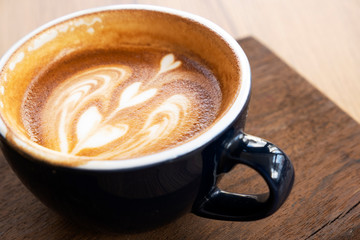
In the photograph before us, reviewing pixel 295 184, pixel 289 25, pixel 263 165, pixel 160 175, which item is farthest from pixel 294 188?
pixel 289 25

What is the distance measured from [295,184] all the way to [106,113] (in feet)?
1.20

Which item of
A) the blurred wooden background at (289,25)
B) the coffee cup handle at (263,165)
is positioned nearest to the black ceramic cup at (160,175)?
the coffee cup handle at (263,165)

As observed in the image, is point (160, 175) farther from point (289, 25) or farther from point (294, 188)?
point (289, 25)

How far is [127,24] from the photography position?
82 cm

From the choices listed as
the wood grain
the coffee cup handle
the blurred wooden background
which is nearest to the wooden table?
the wood grain

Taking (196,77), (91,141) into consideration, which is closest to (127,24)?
(196,77)

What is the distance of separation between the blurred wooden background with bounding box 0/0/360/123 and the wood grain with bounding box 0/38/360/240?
0.45 m

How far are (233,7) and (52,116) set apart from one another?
42.8 inches

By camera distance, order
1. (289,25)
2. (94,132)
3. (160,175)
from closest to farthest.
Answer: (160,175) < (94,132) < (289,25)

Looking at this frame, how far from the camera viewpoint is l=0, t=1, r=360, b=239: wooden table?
25.9 inches

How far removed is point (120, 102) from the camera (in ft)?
2.30

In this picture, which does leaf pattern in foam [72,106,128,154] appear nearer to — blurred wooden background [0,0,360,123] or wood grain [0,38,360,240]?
wood grain [0,38,360,240]

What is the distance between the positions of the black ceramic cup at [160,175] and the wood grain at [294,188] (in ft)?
0.26

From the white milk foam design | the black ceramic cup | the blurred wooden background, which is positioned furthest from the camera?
the blurred wooden background
